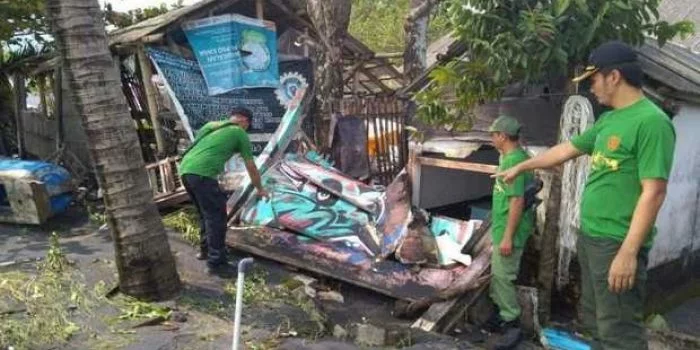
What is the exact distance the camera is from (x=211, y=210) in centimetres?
680

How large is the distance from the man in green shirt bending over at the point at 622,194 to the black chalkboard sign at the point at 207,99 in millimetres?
8450

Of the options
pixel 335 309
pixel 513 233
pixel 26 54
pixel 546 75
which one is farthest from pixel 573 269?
pixel 26 54

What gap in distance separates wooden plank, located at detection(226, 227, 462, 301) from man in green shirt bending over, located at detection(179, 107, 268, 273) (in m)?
0.61

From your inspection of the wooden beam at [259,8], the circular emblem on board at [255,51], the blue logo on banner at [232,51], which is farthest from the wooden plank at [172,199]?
the wooden beam at [259,8]

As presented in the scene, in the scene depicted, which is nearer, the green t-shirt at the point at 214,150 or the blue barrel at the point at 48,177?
the green t-shirt at the point at 214,150

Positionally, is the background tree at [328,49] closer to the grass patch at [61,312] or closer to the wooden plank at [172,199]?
the wooden plank at [172,199]

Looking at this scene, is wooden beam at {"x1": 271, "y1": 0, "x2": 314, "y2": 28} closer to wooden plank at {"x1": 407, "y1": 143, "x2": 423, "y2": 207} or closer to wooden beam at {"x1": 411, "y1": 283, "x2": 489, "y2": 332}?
wooden plank at {"x1": 407, "y1": 143, "x2": 423, "y2": 207}

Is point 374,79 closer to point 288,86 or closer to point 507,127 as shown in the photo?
point 288,86

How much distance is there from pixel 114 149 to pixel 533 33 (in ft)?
12.5

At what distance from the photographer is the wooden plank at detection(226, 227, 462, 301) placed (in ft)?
21.2

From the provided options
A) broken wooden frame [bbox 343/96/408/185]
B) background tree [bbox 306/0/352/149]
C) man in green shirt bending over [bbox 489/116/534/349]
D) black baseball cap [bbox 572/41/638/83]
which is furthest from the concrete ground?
background tree [bbox 306/0/352/149]

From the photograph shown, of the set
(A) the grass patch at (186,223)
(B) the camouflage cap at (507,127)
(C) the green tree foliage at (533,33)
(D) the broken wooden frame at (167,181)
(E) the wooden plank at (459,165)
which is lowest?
(A) the grass patch at (186,223)

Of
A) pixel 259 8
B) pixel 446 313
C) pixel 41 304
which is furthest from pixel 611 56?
pixel 259 8

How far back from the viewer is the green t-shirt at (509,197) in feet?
17.6
